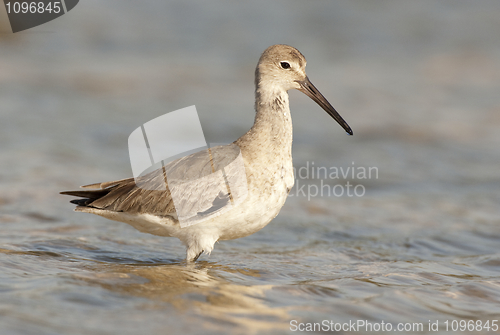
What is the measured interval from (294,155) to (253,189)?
5.69 metres

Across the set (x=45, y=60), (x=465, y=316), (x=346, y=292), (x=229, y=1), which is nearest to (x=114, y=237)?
(x=346, y=292)

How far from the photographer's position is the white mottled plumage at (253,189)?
5.96 metres

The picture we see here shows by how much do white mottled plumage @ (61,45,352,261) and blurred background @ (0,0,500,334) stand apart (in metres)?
0.43

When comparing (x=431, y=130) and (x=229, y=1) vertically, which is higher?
A: (x=229, y=1)

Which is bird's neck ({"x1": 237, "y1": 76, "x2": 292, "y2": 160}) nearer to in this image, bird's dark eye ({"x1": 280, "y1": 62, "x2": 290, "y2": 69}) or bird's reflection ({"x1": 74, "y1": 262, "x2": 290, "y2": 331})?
bird's dark eye ({"x1": 280, "y1": 62, "x2": 290, "y2": 69})

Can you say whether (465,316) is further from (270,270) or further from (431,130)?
(431,130)

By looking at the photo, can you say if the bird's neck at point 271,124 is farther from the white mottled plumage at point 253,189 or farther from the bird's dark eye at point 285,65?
the bird's dark eye at point 285,65

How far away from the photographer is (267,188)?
235 inches

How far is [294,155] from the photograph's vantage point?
11531mm

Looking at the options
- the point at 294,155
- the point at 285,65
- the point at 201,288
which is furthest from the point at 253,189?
the point at 294,155

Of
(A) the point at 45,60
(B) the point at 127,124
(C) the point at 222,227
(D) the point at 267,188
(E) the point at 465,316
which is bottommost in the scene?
(E) the point at 465,316

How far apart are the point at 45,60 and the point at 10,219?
30.0ft

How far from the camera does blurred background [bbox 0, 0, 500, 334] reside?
521 centimetres

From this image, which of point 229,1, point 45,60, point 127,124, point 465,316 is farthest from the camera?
point 229,1
